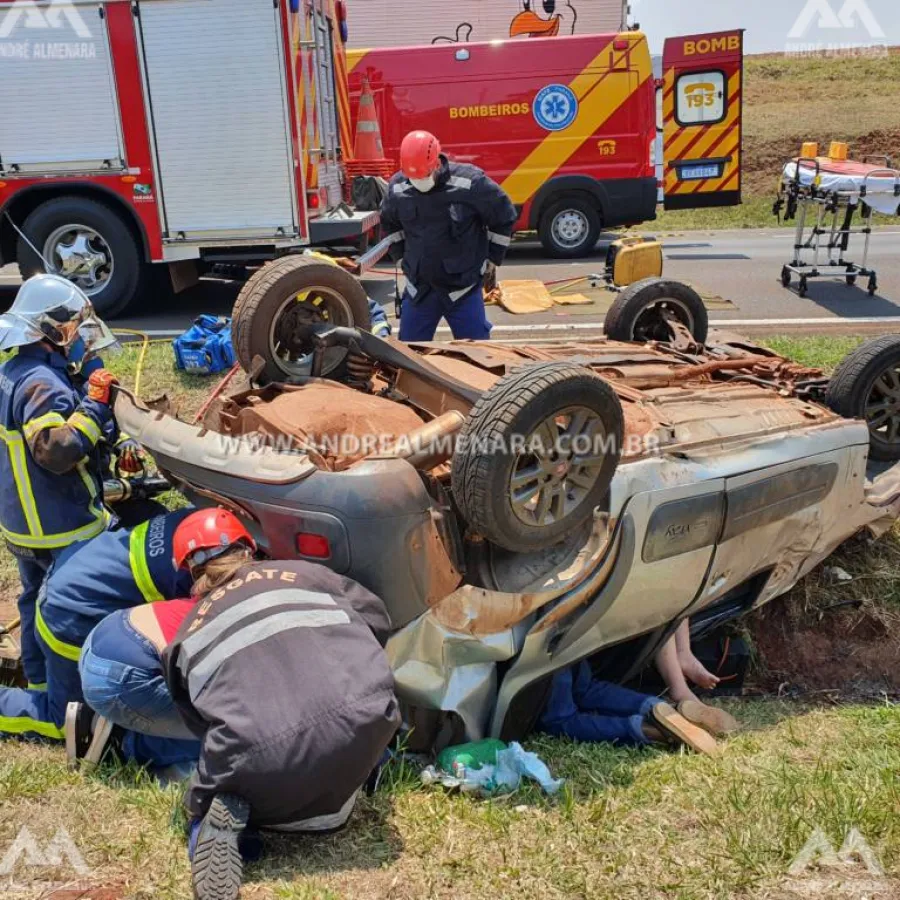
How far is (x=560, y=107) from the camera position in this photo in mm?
11930

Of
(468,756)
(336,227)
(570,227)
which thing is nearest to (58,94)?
(336,227)

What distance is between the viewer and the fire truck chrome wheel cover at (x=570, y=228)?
1258 centimetres

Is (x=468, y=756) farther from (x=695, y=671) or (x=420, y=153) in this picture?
(x=420, y=153)

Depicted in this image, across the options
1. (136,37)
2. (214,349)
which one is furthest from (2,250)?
(214,349)

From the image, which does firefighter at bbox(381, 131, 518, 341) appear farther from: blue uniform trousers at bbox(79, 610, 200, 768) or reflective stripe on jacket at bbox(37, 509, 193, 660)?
blue uniform trousers at bbox(79, 610, 200, 768)

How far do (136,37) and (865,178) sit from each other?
6581mm

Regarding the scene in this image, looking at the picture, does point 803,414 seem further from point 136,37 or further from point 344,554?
point 136,37

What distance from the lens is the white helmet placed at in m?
3.48

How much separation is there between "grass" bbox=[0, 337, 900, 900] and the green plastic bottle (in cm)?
10

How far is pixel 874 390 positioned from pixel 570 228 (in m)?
9.03

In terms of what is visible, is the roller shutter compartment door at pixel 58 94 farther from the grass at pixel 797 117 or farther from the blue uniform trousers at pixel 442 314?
the grass at pixel 797 117

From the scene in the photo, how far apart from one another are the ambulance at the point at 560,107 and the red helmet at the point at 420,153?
642cm

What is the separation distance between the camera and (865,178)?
8602mm

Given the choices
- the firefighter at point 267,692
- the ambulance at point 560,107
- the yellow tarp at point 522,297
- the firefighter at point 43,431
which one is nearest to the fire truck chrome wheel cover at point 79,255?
the yellow tarp at point 522,297
